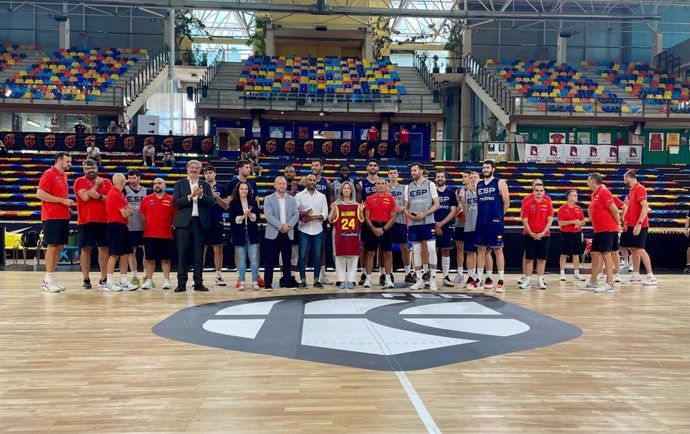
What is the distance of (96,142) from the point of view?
71.0 feet

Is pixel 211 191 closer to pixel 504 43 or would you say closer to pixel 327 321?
pixel 327 321

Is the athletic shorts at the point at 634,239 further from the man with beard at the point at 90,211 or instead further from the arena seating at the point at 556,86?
the arena seating at the point at 556,86

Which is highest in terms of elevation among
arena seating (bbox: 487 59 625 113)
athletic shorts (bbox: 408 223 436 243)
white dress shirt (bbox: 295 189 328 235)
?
arena seating (bbox: 487 59 625 113)

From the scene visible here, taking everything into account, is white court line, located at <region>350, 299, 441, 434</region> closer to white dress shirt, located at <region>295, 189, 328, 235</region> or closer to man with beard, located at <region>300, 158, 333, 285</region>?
white dress shirt, located at <region>295, 189, 328, 235</region>

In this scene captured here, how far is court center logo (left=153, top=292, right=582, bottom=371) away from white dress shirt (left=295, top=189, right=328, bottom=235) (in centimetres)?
149

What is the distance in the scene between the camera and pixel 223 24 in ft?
155

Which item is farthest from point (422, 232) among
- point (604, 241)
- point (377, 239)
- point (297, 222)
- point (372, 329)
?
point (372, 329)

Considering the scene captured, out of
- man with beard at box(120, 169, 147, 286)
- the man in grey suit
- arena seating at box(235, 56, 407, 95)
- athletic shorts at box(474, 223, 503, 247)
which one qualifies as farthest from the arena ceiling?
athletic shorts at box(474, 223, 503, 247)

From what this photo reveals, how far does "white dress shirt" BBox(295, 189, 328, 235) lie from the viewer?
9.45 meters

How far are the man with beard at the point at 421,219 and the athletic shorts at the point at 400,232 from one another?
418 millimetres

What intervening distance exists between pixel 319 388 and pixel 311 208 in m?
5.54

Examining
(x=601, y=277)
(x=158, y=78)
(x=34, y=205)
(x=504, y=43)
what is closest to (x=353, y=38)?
(x=504, y=43)

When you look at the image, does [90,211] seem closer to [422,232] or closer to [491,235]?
[422,232]

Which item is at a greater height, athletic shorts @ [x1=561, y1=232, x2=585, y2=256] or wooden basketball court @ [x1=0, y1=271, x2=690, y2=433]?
athletic shorts @ [x1=561, y1=232, x2=585, y2=256]
